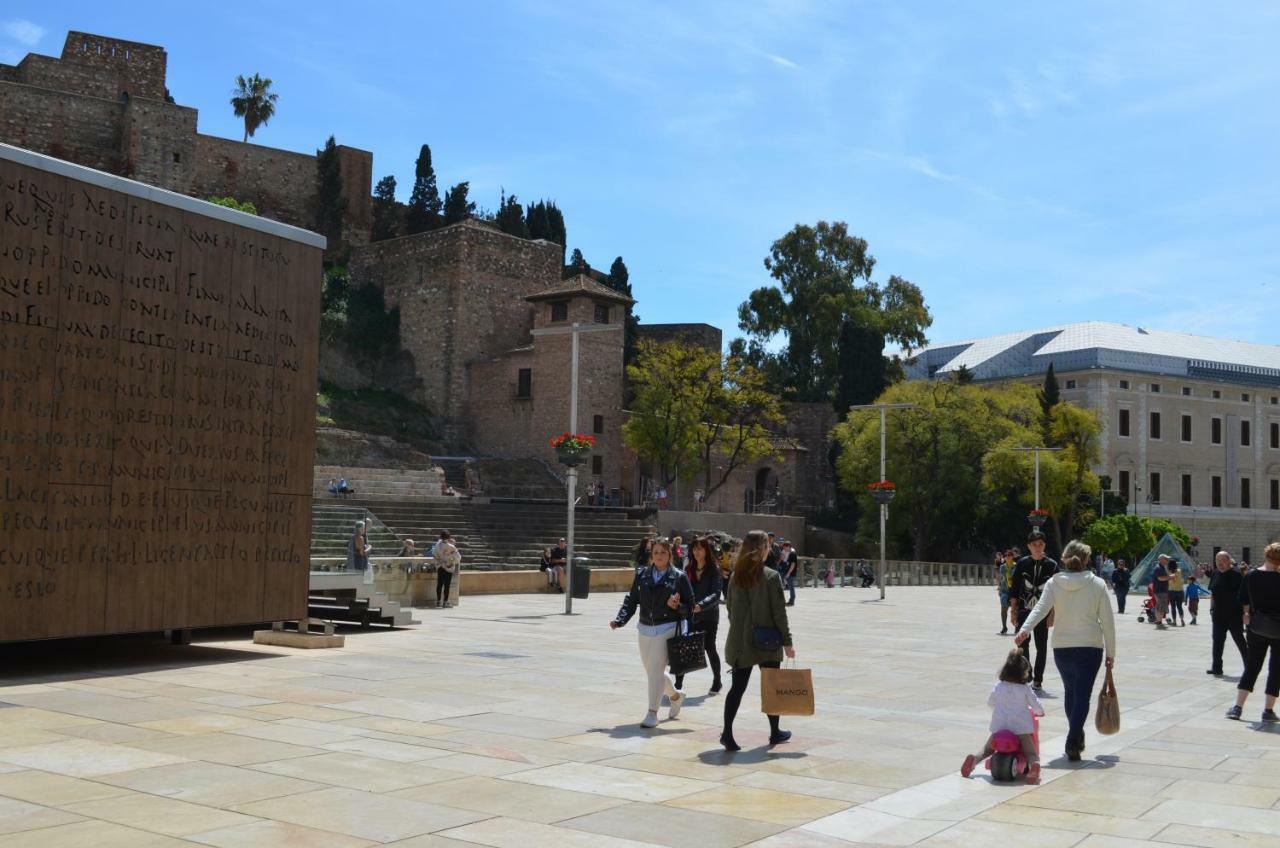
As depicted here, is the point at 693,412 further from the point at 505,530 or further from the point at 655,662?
the point at 655,662

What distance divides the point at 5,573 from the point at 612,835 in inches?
322

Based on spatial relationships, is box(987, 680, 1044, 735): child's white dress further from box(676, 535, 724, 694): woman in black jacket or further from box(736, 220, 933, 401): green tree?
box(736, 220, 933, 401): green tree

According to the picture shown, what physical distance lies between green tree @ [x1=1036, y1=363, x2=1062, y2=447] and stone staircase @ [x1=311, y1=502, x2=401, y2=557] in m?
49.0

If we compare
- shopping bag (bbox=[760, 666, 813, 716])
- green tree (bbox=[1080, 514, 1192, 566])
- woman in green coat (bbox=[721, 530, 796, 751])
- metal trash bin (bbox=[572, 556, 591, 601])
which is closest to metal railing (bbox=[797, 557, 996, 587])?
green tree (bbox=[1080, 514, 1192, 566])

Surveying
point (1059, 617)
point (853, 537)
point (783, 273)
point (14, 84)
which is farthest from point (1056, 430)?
point (1059, 617)

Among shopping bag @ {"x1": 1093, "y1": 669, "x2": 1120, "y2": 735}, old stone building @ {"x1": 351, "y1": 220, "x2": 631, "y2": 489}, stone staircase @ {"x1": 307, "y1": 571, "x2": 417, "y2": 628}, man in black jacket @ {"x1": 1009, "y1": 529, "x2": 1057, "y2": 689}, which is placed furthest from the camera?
old stone building @ {"x1": 351, "y1": 220, "x2": 631, "y2": 489}

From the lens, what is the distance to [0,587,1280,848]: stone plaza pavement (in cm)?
695

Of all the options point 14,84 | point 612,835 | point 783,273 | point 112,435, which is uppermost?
point 14,84

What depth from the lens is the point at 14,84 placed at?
2478 inches

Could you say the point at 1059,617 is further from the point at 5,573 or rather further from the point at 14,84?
the point at 14,84

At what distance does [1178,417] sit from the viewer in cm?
8562

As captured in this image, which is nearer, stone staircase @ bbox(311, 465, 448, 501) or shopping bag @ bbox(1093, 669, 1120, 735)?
shopping bag @ bbox(1093, 669, 1120, 735)

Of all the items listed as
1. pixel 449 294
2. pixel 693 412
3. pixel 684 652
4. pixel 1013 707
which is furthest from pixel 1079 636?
pixel 449 294

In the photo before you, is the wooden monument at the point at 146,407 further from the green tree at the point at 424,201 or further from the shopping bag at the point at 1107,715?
the green tree at the point at 424,201
